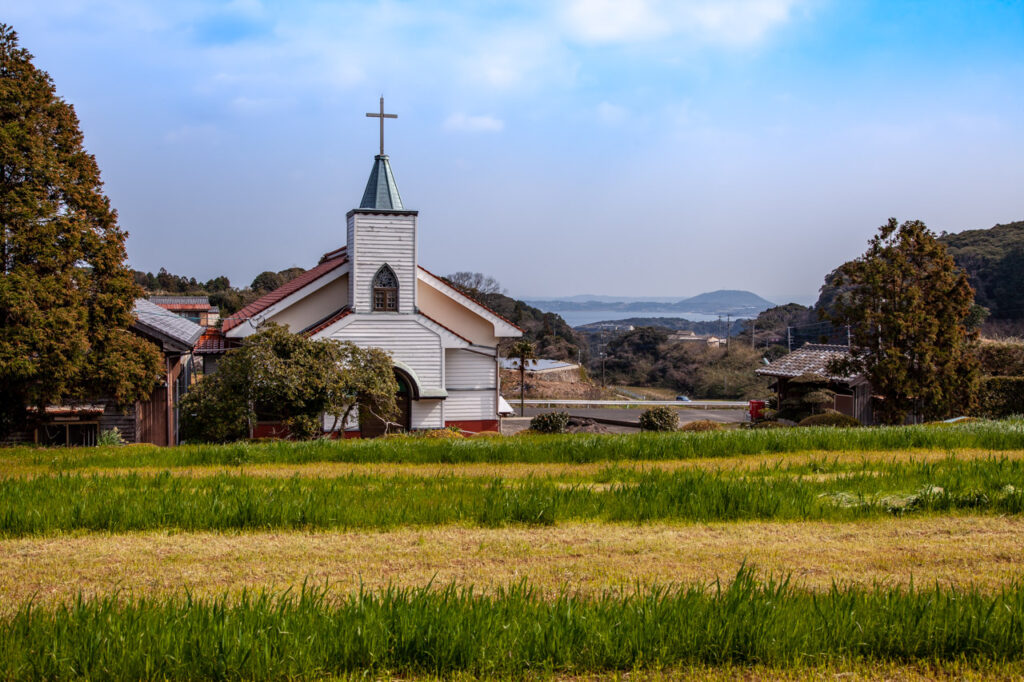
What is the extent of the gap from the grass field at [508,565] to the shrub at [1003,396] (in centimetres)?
1768

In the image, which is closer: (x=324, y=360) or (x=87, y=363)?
(x=87, y=363)

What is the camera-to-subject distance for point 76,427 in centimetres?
2322

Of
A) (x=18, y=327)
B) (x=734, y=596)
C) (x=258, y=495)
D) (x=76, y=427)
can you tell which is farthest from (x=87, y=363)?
(x=734, y=596)

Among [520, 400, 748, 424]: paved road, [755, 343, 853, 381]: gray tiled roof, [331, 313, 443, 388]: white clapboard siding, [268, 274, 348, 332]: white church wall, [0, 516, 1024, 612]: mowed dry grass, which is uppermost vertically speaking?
[268, 274, 348, 332]: white church wall

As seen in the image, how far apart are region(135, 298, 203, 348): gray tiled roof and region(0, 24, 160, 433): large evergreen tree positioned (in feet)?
6.42

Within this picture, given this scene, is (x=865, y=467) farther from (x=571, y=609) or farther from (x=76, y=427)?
(x=76, y=427)

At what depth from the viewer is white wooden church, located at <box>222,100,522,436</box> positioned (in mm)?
28141

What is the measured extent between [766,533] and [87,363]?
15763 millimetres

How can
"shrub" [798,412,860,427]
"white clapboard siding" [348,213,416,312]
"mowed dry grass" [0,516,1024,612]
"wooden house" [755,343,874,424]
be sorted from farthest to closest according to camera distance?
1. "wooden house" [755,343,874,424]
2. "white clapboard siding" [348,213,416,312]
3. "shrub" [798,412,860,427]
4. "mowed dry grass" [0,516,1024,612]

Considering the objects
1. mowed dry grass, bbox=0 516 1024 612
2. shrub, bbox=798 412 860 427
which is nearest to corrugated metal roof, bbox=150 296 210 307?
shrub, bbox=798 412 860 427

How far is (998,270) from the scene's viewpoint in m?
77.2

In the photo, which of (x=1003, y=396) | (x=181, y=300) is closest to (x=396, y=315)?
(x=1003, y=396)

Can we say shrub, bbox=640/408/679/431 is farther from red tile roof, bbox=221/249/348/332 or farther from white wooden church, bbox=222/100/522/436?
red tile roof, bbox=221/249/348/332

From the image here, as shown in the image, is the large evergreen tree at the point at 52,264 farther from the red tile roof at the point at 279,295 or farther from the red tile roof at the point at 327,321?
the red tile roof at the point at 279,295
